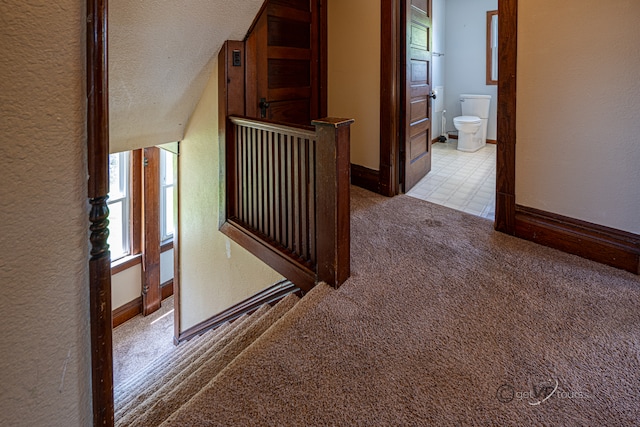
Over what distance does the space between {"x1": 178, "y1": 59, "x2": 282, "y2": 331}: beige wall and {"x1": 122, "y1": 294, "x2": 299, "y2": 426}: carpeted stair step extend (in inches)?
18.9

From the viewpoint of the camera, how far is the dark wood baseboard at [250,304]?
7.71 feet

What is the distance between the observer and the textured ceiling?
2059mm

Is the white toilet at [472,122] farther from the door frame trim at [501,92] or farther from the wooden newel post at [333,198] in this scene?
the wooden newel post at [333,198]

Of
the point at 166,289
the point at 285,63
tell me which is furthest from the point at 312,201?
the point at 166,289

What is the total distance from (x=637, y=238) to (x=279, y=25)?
2689mm

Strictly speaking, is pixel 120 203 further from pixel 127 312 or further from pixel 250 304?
pixel 250 304

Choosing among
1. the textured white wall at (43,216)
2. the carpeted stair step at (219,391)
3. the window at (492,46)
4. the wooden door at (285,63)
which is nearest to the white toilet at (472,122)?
the window at (492,46)

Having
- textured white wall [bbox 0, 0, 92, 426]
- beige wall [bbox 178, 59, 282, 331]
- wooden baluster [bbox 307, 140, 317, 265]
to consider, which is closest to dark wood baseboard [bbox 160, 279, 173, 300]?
beige wall [bbox 178, 59, 282, 331]

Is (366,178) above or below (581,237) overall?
above

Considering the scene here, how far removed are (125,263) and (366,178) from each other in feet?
10.1

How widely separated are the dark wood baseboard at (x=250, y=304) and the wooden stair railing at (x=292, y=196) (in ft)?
0.27

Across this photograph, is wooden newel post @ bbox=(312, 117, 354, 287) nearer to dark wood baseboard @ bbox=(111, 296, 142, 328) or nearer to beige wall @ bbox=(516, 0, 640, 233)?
beige wall @ bbox=(516, 0, 640, 233)

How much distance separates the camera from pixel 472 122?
5.77 m

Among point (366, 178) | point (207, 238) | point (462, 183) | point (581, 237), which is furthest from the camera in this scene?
point (462, 183)
